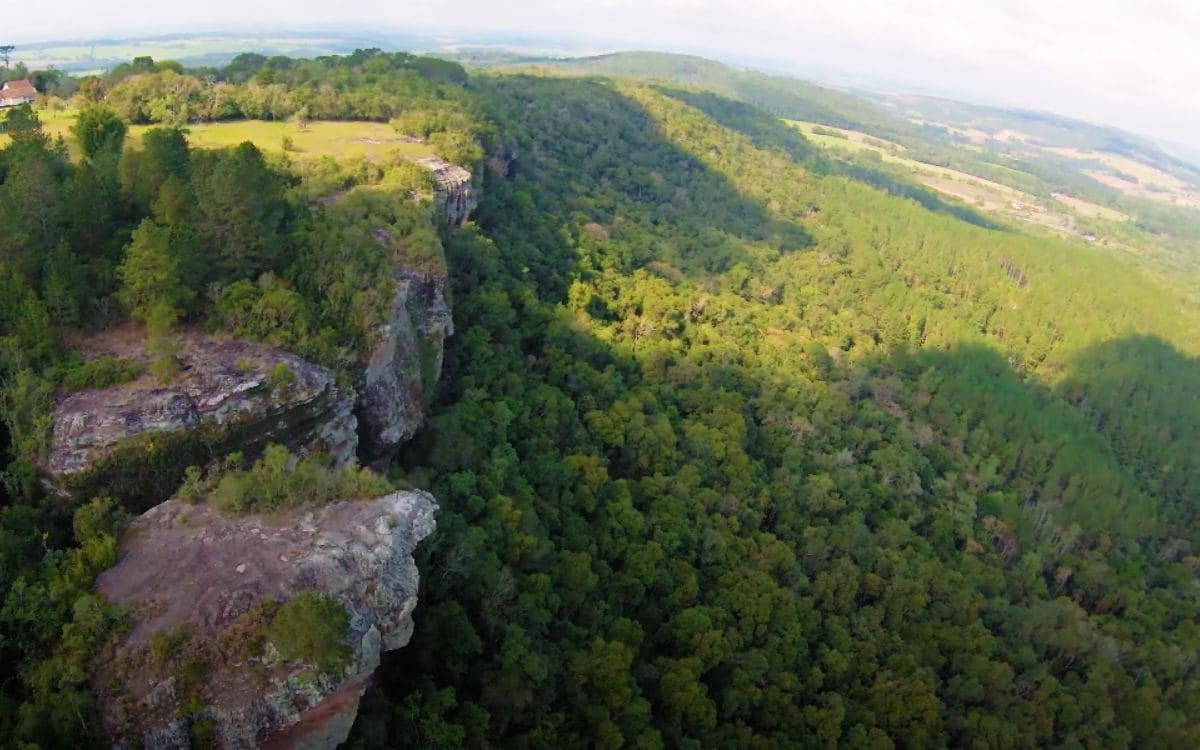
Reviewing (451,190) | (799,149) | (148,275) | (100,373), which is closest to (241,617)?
(100,373)

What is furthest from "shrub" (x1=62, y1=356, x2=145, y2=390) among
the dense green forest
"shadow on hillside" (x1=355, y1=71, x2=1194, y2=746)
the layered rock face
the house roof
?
the house roof

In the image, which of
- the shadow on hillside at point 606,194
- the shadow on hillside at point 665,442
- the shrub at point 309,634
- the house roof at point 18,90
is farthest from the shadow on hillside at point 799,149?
the shrub at point 309,634

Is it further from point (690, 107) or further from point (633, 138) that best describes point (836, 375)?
point (690, 107)

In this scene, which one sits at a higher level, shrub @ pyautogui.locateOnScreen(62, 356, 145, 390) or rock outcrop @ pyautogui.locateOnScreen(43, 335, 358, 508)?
shrub @ pyautogui.locateOnScreen(62, 356, 145, 390)

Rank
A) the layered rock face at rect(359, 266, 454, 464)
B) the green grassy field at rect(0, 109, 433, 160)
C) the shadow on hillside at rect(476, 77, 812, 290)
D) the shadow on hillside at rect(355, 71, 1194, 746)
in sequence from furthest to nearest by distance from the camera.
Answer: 1. the shadow on hillside at rect(476, 77, 812, 290)
2. the green grassy field at rect(0, 109, 433, 160)
3. the layered rock face at rect(359, 266, 454, 464)
4. the shadow on hillside at rect(355, 71, 1194, 746)

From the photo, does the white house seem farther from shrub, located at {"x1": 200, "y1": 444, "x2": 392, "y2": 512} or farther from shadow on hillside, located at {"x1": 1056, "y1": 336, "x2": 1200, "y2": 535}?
shadow on hillside, located at {"x1": 1056, "y1": 336, "x2": 1200, "y2": 535}

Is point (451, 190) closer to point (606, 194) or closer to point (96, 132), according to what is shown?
point (96, 132)
